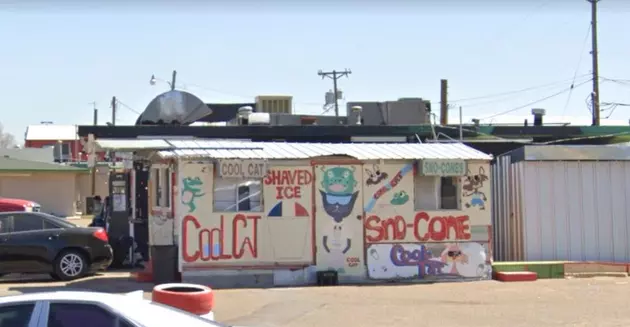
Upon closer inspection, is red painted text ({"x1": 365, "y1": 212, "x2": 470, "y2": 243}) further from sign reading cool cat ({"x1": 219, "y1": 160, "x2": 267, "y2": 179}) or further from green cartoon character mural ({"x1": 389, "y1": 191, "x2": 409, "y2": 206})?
sign reading cool cat ({"x1": 219, "y1": 160, "x2": 267, "y2": 179})

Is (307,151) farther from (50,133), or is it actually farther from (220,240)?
(50,133)

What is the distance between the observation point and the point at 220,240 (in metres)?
14.4

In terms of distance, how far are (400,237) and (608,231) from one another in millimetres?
5002

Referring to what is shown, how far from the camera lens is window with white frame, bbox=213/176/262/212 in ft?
47.7

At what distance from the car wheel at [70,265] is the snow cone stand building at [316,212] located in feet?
4.89

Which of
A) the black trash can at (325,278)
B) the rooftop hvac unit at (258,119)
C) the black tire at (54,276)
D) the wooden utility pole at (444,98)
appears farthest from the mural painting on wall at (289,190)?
the wooden utility pole at (444,98)

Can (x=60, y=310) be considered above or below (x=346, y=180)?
below

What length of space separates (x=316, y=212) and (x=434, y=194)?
2.56 meters

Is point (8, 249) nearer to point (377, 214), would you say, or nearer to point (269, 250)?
point (269, 250)

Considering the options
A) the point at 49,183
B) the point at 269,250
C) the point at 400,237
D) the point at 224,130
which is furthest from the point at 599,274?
the point at 49,183

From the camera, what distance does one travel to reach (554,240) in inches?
652

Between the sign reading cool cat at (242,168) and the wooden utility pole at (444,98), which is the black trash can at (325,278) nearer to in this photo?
the sign reading cool cat at (242,168)

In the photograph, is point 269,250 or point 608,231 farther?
point 608,231

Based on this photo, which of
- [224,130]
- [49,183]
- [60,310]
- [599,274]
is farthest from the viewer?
[49,183]
